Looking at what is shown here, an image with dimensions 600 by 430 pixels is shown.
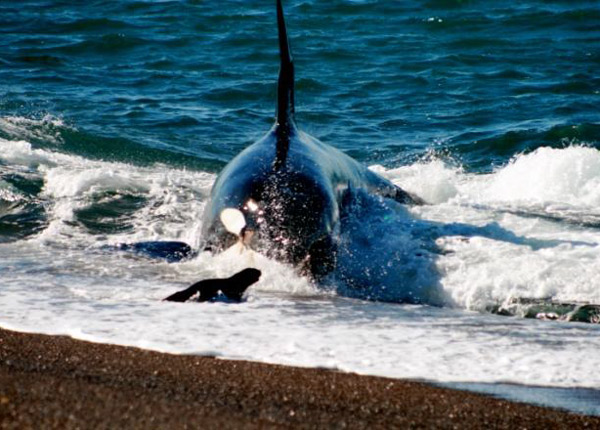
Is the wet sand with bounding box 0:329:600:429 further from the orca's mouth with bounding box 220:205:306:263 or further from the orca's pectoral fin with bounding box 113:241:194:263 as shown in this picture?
the orca's pectoral fin with bounding box 113:241:194:263

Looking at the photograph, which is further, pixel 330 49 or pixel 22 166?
pixel 330 49

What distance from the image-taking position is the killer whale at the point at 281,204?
8484mm

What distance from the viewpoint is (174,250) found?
384 inches

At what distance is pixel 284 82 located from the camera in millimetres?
11039

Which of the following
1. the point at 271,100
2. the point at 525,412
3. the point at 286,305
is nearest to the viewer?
the point at 525,412

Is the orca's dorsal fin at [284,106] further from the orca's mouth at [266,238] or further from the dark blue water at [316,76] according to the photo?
the dark blue water at [316,76]

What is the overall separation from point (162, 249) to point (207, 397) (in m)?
4.95

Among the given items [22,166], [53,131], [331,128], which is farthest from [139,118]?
[22,166]

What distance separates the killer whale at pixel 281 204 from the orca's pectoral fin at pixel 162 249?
466mm

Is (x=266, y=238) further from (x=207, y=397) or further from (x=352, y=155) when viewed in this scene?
(x=352, y=155)

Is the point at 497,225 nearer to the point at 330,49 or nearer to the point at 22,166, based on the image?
the point at 22,166

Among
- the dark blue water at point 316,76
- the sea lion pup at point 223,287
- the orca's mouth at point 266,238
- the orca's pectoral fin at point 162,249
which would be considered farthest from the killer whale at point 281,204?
the dark blue water at point 316,76

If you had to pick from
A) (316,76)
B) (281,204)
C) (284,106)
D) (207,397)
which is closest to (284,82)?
(284,106)

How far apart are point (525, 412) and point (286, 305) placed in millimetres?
2892
